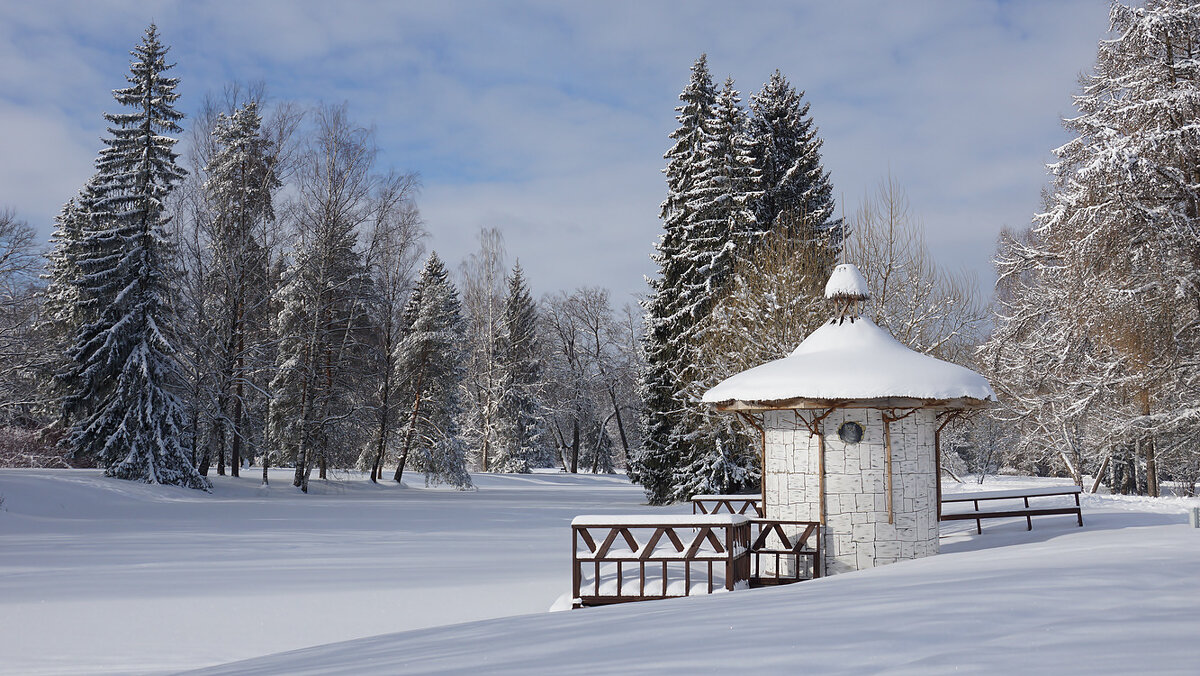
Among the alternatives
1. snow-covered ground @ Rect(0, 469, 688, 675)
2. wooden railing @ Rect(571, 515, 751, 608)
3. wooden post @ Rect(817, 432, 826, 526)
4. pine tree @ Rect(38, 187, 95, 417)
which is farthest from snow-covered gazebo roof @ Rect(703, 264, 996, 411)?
pine tree @ Rect(38, 187, 95, 417)

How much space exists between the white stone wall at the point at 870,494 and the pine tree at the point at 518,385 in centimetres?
3650

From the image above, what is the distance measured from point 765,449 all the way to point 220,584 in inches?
343

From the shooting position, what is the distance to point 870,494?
13281mm

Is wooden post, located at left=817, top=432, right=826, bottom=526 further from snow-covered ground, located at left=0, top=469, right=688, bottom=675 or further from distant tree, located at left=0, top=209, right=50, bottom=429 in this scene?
distant tree, located at left=0, top=209, right=50, bottom=429

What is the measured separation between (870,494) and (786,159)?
19.9 m

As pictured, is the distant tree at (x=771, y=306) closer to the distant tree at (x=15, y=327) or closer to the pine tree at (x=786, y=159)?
the pine tree at (x=786, y=159)

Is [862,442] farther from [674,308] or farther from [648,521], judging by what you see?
[674,308]

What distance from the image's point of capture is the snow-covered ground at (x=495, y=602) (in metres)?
5.33

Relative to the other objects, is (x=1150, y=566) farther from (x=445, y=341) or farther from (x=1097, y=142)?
(x=445, y=341)

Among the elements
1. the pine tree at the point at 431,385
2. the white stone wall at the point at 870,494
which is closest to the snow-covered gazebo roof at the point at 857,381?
the white stone wall at the point at 870,494

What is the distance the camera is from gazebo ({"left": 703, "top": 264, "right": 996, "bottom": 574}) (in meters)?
13.0

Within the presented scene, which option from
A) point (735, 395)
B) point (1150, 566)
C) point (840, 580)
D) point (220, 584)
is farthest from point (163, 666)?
point (1150, 566)

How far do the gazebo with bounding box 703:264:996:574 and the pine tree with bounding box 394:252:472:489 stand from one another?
892 inches

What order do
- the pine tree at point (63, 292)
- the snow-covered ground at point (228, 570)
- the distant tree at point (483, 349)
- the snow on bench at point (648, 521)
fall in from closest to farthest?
the snow-covered ground at point (228, 570) → the snow on bench at point (648, 521) → the pine tree at point (63, 292) → the distant tree at point (483, 349)
